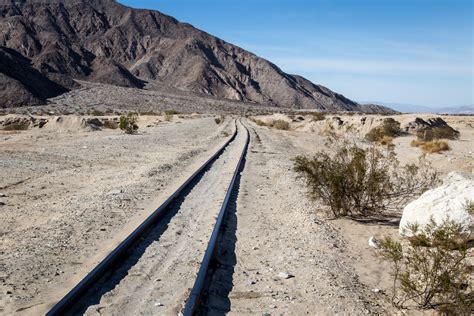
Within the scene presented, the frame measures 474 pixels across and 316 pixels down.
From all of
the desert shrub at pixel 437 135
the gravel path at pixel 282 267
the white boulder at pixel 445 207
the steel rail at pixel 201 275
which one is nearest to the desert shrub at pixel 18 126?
the gravel path at pixel 282 267

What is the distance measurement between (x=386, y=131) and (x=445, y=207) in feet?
97.0

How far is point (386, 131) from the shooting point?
36.0m

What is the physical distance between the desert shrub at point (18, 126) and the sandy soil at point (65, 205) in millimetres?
14738

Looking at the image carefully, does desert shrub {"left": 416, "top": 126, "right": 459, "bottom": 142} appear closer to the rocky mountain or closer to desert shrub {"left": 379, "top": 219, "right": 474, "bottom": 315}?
desert shrub {"left": 379, "top": 219, "right": 474, "bottom": 315}

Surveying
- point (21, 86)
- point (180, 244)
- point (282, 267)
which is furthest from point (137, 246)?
point (21, 86)

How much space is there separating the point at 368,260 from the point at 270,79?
179823mm

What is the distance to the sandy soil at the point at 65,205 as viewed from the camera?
6.56 meters

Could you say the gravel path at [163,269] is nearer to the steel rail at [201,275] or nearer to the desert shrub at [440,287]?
the steel rail at [201,275]

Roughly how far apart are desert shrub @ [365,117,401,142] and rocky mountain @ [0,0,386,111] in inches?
4667

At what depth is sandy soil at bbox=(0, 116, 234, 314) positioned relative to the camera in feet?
21.5

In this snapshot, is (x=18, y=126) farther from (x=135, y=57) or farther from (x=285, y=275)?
(x=135, y=57)

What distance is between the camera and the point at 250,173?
16750 millimetres

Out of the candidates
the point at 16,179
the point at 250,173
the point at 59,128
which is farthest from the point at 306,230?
the point at 59,128

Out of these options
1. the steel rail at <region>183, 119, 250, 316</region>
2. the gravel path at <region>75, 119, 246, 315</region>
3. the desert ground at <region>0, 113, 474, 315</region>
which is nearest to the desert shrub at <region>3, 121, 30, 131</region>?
the desert ground at <region>0, 113, 474, 315</region>
